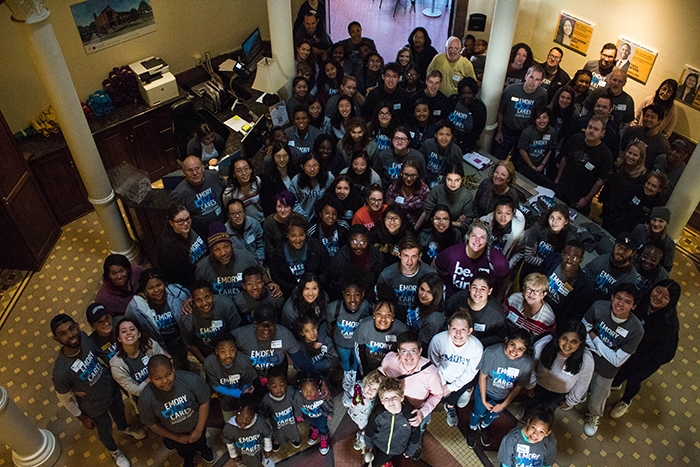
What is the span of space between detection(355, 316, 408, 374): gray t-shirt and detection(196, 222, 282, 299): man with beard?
85 centimetres

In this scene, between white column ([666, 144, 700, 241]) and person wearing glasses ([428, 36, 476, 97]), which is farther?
person wearing glasses ([428, 36, 476, 97])

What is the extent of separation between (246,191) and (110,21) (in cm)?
350

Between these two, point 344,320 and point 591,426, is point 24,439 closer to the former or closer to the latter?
point 344,320

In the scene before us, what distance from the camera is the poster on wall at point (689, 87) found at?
283 inches

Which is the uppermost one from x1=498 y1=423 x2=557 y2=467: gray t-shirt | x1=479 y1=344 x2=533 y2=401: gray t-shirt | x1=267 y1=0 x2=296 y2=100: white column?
x1=267 y1=0 x2=296 y2=100: white column

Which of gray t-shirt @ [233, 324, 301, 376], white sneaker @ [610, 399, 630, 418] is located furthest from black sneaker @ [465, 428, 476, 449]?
gray t-shirt @ [233, 324, 301, 376]

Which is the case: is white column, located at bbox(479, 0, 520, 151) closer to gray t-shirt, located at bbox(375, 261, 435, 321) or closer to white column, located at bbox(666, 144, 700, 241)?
white column, located at bbox(666, 144, 700, 241)

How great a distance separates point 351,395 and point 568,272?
230 centimetres

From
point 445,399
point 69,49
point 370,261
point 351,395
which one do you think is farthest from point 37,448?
point 69,49

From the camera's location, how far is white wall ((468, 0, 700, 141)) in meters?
7.22

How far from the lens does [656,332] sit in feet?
15.5

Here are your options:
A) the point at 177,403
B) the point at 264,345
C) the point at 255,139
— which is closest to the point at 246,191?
the point at 255,139

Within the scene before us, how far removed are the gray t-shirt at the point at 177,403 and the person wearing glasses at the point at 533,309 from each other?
2.71 m

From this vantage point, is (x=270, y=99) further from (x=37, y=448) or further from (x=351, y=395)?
(x=37, y=448)
